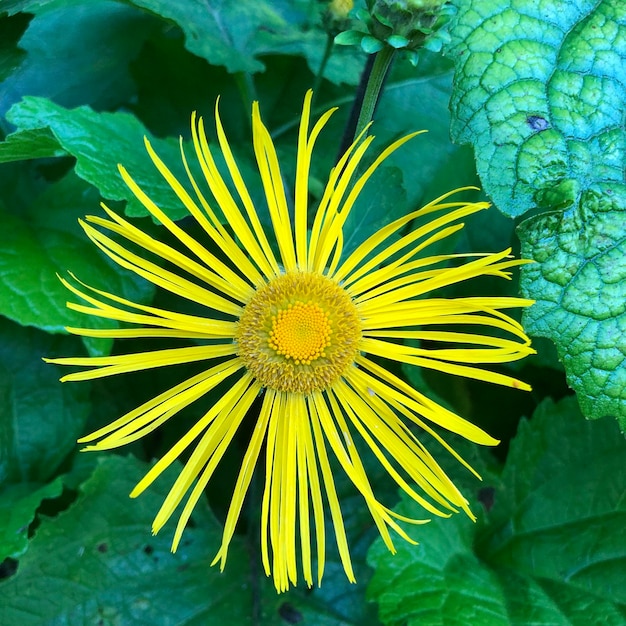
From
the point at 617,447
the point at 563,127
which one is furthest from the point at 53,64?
the point at 617,447

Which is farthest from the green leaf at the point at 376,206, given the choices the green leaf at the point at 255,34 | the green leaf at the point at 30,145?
the green leaf at the point at 30,145

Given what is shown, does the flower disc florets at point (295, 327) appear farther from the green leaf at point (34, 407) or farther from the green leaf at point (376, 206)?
the green leaf at point (34, 407)

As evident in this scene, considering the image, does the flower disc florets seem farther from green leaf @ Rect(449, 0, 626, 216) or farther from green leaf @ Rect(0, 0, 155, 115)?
green leaf @ Rect(0, 0, 155, 115)

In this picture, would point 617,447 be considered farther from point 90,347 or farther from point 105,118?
point 105,118

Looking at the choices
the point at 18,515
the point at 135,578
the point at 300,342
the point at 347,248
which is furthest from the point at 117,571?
the point at 347,248

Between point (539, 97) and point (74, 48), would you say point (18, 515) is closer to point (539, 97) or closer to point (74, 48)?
point (74, 48)

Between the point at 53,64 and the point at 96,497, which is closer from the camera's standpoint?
the point at 96,497

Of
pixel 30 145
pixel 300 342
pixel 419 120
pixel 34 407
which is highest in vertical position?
pixel 419 120
